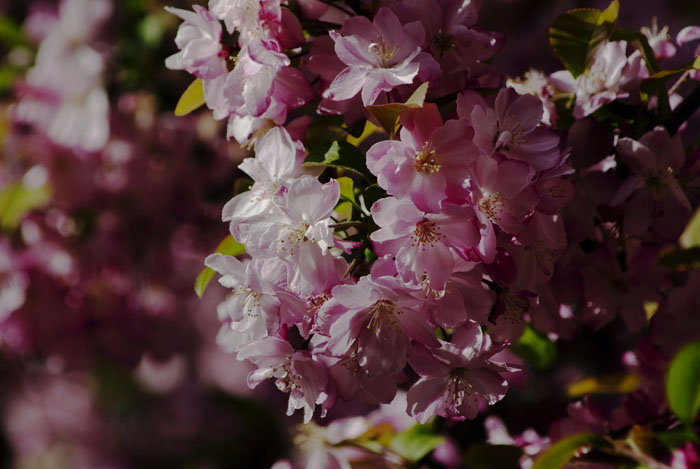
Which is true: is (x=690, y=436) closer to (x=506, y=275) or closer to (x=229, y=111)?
(x=506, y=275)

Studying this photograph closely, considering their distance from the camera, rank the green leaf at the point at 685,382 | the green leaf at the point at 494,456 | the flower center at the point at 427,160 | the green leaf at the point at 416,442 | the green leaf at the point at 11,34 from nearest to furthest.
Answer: the flower center at the point at 427,160
the green leaf at the point at 685,382
the green leaf at the point at 494,456
the green leaf at the point at 416,442
the green leaf at the point at 11,34

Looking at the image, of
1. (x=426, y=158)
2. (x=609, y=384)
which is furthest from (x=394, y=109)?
(x=609, y=384)

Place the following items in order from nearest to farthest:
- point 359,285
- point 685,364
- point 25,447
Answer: point 359,285, point 685,364, point 25,447

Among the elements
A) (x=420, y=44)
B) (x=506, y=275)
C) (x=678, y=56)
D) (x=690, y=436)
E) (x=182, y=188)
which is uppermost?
(x=420, y=44)

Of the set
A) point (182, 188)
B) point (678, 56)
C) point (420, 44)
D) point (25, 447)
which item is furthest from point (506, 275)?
point (25, 447)

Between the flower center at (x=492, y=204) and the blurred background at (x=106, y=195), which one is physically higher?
the flower center at (x=492, y=204)

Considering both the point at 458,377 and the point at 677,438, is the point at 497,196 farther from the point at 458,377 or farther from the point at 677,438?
the point at 677,438

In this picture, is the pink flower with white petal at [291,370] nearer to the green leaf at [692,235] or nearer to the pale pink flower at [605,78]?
the pale pink flower at [605,78]

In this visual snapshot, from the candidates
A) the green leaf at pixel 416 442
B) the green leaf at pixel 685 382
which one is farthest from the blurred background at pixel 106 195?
the green leaf at pixel 685 382
